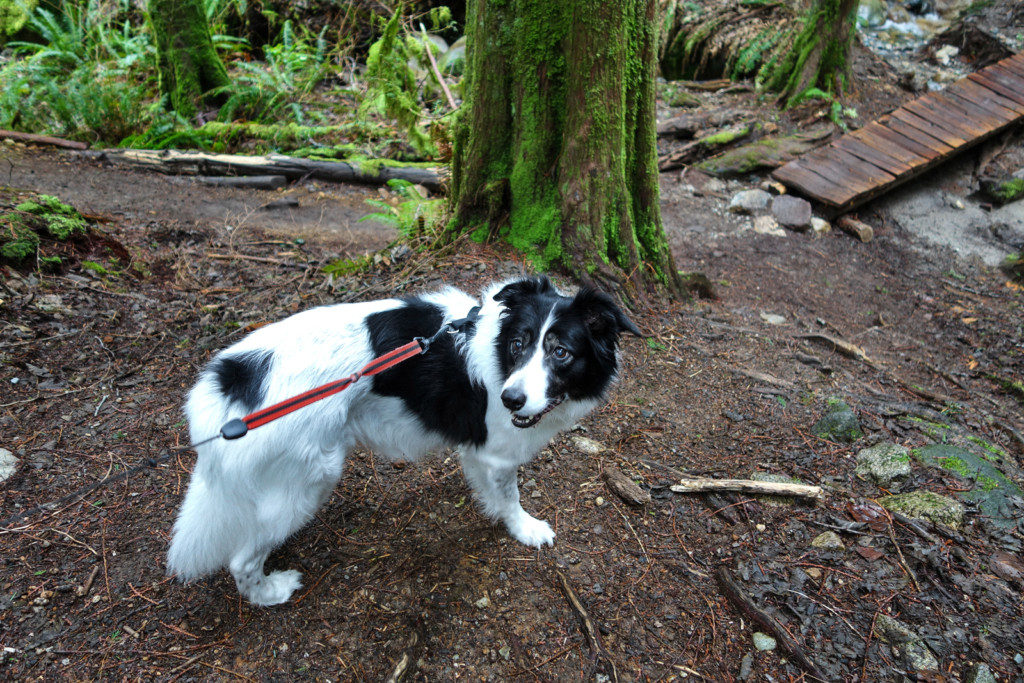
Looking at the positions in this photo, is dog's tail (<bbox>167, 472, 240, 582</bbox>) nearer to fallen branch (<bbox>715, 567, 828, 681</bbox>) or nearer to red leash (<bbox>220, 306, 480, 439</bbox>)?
red leash (<bbox>220, 306, 480, 439</bbox>)

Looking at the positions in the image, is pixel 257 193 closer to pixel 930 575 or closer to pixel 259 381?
pixel 259 381

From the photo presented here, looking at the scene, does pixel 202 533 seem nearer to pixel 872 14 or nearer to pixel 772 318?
pixel 772 318

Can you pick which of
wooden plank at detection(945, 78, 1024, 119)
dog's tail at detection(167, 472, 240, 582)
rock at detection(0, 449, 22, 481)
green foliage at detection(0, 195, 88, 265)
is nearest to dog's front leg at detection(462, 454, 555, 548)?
dog's tail at detection(167, 472, 240, 582)

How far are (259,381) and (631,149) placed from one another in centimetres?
353

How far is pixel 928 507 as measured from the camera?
9.66ft

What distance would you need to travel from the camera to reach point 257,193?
737cm

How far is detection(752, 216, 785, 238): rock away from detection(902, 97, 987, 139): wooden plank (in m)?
3.39

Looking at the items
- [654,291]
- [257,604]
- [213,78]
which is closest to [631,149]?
[654,291]

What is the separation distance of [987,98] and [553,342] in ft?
36.3

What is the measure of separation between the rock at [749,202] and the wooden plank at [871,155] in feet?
5.58

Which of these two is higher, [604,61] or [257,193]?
[604,61]

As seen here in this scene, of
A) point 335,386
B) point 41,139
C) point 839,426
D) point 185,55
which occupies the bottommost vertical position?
point 839,426

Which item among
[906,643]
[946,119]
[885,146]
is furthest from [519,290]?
[946,119]

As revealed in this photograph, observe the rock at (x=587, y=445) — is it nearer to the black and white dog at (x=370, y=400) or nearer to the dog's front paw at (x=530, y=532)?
the dog's front paw at (x=530, y=532)
